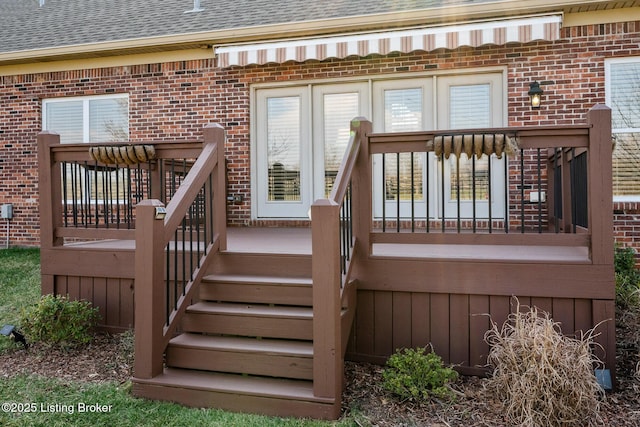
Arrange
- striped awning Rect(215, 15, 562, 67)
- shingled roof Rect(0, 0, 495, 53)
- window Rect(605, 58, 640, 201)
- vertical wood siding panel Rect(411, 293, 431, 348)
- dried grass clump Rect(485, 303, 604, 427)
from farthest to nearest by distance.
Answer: shingled roof Rect(0, 0, 495, 53), window Rect(605, 58, 640, 201), striped awning Rect(215, 15, 562, 67), vertical wood siding panel Rect(411, 293, 431, 348), dried grass clump Rect(485, 303, 604, 427)

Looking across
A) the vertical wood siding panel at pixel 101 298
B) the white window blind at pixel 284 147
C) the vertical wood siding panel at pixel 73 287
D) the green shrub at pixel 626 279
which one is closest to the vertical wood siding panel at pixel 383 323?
the green shrub at pixel 626 279

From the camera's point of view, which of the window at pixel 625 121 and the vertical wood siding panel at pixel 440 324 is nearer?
the vertical wood siding panel at pixel 440 324

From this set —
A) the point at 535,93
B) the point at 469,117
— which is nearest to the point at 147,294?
the point at 469,117

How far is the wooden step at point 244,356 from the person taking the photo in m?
3.21

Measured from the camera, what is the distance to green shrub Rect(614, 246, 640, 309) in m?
4.41

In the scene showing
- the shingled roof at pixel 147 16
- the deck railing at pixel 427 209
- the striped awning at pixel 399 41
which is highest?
the shingled roof at pixel 147 16

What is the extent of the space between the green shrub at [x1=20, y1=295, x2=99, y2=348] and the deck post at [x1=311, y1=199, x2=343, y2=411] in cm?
228

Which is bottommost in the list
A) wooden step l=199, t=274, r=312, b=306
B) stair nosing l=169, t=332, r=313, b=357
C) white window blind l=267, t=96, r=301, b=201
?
stair nosing l=169, t=332, r=313, b=357

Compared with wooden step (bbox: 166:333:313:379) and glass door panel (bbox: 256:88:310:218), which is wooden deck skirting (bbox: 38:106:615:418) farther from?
glass door panel (bbox: 256:88:310:218)

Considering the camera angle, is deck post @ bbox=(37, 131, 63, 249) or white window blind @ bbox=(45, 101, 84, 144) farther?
white window blind @ bbox=(45, 101, 84, 144)

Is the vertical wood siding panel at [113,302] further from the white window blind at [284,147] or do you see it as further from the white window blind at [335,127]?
the white window blind at [335,127]

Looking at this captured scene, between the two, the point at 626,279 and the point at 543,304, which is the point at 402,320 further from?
the point at 626,279

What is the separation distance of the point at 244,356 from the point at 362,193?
147cm

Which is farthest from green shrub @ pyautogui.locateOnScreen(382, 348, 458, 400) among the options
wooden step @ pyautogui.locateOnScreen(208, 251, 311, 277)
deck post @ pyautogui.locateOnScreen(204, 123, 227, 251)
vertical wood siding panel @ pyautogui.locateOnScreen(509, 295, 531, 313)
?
deck post @ pyautogui.locateOnScreen(204, 123, 227, 251)
